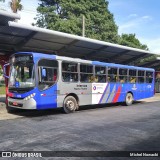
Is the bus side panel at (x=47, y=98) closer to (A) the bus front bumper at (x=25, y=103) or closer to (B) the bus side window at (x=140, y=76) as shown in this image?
(A) the bus front bumper at (x=25, y=103)

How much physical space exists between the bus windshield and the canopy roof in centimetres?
196

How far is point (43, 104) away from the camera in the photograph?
41.6ft

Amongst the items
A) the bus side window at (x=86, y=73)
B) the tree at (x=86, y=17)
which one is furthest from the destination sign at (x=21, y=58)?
the tree at (x=86, y=17)

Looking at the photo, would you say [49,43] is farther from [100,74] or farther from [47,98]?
[47,98]

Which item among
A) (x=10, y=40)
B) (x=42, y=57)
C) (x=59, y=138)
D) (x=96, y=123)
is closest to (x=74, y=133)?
(x=59, y=138)

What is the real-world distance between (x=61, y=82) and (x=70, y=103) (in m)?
1.30

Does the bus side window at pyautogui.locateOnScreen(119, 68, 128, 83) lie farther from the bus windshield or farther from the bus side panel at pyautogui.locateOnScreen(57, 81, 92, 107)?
the bus windshield

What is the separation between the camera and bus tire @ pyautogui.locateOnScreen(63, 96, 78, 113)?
14.1 meters

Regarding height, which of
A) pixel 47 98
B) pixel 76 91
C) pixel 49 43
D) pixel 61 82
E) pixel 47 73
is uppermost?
pixel 49 43

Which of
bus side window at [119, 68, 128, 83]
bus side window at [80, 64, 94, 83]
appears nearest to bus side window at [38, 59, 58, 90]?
bus side window at [80, 64, 94, 83]

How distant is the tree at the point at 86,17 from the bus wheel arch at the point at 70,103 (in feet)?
86.4

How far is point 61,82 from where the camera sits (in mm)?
13711

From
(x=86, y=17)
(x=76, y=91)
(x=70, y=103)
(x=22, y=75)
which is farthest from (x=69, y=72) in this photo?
(x=86, y=17)

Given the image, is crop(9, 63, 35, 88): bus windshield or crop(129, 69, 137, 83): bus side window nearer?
crop(9, 63, 35, 88): bus windshield
